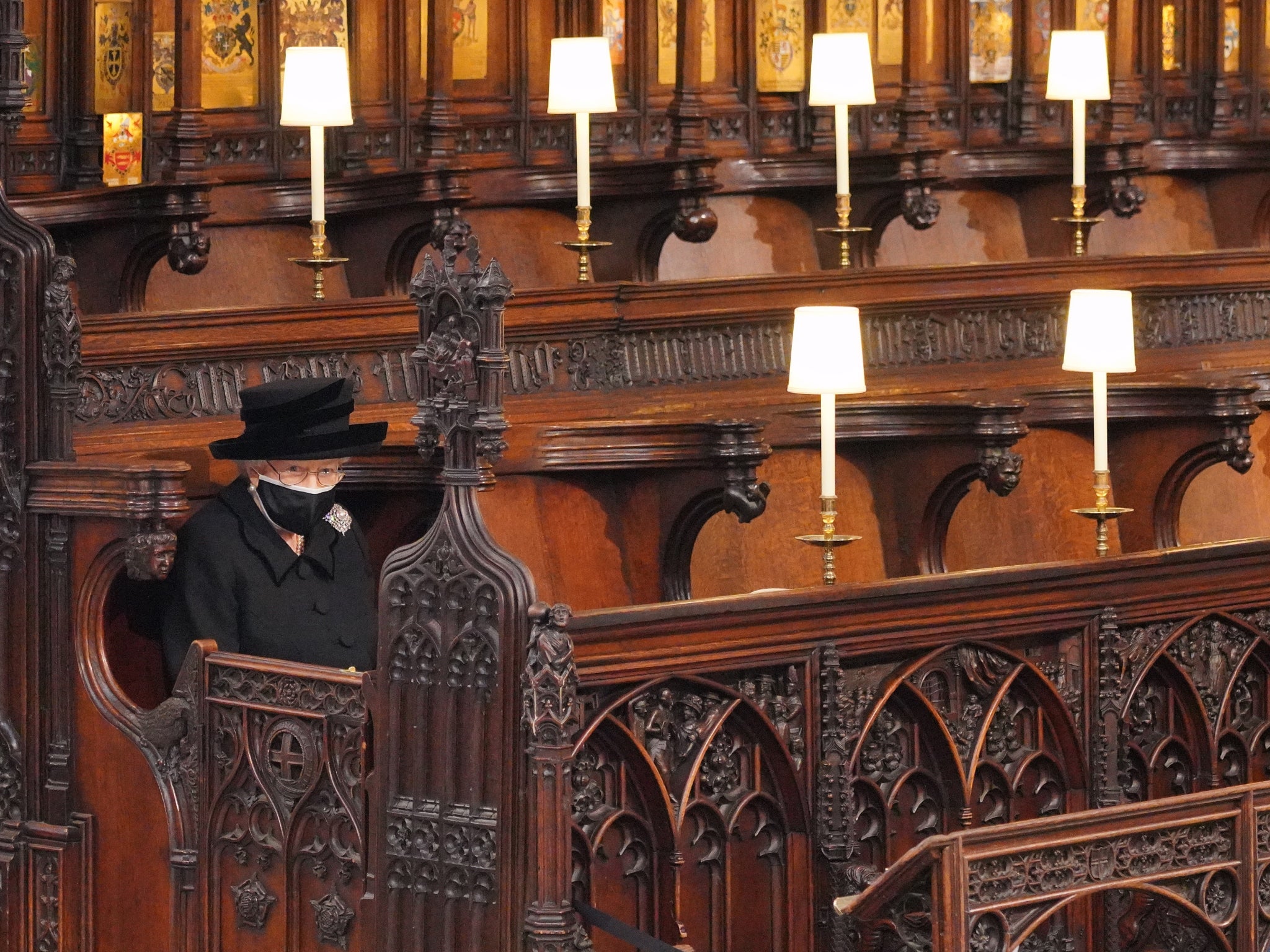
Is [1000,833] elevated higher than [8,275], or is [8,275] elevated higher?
[8,275]

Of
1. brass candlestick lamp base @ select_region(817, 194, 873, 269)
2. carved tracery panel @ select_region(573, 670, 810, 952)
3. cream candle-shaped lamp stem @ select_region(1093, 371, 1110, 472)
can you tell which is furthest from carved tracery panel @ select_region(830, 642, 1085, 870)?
brass candlestick lamp base @ select_region(817, 194, 873, 269)

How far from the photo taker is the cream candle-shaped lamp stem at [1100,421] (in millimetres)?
6609

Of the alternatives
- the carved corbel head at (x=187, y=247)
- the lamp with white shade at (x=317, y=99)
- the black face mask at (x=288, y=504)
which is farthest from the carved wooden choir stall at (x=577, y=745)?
the carved corbel head at (x=187, y=247)

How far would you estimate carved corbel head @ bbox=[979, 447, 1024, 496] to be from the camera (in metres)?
7.17

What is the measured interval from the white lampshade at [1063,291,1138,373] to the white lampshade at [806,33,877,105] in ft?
5.55

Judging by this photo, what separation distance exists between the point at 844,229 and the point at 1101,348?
166 centimetres

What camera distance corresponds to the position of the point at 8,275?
5.89 metres

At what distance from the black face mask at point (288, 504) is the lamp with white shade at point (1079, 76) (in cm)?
368

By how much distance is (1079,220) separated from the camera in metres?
8.73

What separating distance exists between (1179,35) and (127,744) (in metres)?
6.32

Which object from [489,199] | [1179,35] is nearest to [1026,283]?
[489,199]

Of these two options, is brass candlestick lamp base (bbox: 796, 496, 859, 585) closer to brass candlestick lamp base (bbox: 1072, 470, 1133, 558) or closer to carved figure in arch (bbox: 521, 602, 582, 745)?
brass candlestick lamp base (bbox: 1072, 470, 1133, 558)

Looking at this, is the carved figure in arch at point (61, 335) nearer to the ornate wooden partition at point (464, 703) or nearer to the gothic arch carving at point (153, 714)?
the gothic arch carving at point (153, 714)

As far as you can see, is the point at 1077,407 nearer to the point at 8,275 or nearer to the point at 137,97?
the point at 137,97
